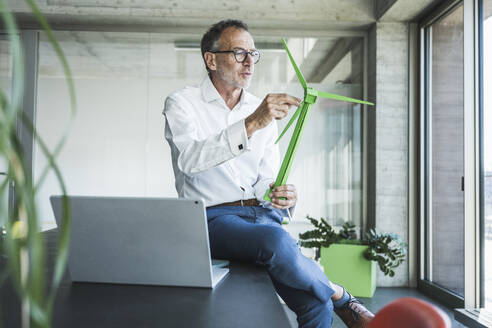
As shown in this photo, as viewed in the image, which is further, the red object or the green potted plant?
the green potted plant

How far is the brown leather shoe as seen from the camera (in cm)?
162

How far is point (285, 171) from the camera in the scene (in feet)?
5.13

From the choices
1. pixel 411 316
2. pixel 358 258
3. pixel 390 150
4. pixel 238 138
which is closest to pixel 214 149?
pixel 238 138

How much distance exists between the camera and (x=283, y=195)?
5.44ft

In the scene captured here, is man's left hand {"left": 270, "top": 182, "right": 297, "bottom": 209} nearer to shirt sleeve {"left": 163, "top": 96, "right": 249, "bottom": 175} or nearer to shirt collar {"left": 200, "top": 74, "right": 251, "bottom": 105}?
shirt sleeve {"left": 163, "top": 96, "right": 249, "bottom": 175}

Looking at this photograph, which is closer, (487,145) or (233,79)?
(233,79)

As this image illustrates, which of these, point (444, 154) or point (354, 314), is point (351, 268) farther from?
point (354, 314)

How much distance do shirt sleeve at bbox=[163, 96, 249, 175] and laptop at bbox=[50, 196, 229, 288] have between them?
2.39 ft

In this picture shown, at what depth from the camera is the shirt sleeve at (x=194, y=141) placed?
1.73 m

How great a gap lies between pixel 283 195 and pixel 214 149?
0.32 m

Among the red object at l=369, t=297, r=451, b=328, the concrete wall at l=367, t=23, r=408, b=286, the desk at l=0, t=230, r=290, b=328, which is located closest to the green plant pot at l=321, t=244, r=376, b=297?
the concrete wall at l=367, t=23, r=408, b=286

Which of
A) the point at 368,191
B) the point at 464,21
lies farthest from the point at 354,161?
the point at 464,21

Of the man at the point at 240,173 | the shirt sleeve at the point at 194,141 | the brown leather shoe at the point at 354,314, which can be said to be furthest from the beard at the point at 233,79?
the brown leather shoe at the point at 354,314

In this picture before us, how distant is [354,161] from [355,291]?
127 cm
